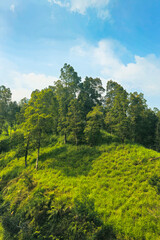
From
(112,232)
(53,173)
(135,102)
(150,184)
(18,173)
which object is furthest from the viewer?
(135,102)

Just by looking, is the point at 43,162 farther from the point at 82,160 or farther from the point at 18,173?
the point at 82,160

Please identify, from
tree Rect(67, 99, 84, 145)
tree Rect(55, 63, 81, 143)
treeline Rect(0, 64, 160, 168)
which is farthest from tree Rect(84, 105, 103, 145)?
tree Rect(55, 63, 81, 143)

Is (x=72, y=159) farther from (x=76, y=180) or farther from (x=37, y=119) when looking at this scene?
(x=37, y=119)

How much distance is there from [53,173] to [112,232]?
9.80 metres

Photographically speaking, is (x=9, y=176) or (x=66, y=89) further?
(x=66, y=89)

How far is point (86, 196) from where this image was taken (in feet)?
32.3

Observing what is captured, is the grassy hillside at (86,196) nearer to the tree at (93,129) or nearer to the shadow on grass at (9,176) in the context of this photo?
the shadow on grass at (9,176)

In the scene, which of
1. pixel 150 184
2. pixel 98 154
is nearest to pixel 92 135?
pixel 98 154

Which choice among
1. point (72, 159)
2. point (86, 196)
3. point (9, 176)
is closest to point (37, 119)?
point (72, 159)

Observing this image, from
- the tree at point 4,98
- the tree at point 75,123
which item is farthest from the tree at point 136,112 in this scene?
the tree at point 4,98

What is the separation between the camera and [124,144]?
1917cm

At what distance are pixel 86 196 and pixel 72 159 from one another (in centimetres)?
823

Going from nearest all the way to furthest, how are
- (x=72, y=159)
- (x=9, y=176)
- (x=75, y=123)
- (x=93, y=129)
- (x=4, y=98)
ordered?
(x=9, y=176)
(x=72, y=159)
(x=93, y=129)
(x=75, y=123)
(x=4, y=98)

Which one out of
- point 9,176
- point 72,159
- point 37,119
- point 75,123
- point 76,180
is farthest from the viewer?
point 75,123
